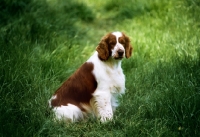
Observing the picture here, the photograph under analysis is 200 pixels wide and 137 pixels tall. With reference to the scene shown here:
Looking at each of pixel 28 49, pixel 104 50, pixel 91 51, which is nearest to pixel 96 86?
pixel 104 50

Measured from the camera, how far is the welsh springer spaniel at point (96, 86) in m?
4.10

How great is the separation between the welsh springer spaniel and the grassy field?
139mm

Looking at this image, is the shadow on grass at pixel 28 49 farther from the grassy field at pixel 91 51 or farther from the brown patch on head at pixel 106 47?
the brown patch on head at pixel 106 47

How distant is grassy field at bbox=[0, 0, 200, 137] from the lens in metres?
3.71

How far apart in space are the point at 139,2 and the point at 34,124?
4.66 meters

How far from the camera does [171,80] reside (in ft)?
14.9

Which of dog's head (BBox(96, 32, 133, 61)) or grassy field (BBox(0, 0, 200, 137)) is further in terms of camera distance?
dog's head (BBox(96, 32, 133, 61))

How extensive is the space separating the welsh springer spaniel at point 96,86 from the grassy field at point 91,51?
0.46ft

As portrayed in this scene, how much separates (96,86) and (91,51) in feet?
7.10

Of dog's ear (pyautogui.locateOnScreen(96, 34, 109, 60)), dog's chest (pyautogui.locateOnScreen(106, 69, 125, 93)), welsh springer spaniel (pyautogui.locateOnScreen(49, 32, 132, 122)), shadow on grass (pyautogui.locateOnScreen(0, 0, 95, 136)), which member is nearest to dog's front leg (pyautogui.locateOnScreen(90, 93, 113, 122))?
welsh springer spaniel (pyautogui.locateOnScreen(49, 32, 132, 122))

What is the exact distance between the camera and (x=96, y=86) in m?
4.16

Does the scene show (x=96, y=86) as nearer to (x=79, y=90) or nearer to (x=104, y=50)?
(x=79, y=90)

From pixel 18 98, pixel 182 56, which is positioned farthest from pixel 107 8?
pixel 18 98

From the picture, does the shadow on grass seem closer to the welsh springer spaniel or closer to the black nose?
the welsh springer spaniel
